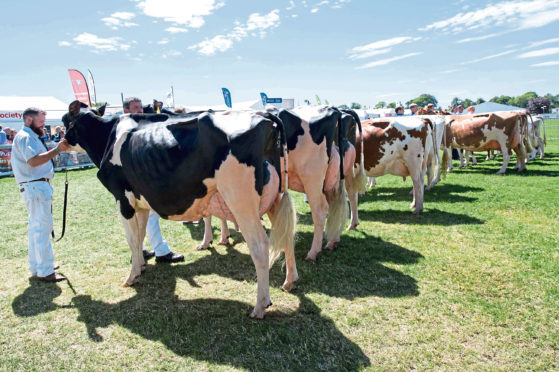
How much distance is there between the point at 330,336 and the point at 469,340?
1162 mm

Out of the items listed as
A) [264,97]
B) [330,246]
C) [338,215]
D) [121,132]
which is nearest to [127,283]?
[121,132]

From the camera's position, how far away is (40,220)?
443 centimetres

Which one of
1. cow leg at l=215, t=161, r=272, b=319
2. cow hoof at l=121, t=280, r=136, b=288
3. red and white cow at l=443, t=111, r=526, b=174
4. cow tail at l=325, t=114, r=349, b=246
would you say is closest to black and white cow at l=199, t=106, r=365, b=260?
cow tail at l=325, t=114, r=349, b=246

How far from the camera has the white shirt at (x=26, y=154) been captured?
4250 mm

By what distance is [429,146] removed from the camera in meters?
8.17

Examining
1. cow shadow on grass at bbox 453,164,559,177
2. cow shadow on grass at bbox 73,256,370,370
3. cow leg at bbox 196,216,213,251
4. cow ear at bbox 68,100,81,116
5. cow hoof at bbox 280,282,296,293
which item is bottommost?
cow shadow on grass at bbox 73,256,370,370

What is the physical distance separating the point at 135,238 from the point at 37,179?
1448 mm

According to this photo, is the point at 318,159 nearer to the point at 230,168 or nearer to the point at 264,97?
the point at 230,168

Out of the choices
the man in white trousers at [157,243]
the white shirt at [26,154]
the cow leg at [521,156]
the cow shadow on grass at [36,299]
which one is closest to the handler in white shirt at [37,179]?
the white shirt at [26,154]

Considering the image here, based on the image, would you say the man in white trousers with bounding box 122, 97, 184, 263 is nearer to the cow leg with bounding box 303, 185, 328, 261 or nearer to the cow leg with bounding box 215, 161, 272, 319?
the cow leg with bounding box 303, 185, 328, 261

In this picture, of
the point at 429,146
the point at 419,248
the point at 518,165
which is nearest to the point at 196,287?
the point at 419,248

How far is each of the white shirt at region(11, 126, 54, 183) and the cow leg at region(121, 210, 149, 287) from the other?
128 cm

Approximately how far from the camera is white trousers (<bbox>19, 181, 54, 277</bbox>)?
14.4 ft

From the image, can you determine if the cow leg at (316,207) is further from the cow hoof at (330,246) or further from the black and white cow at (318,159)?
the cow hoof at (330,246)
